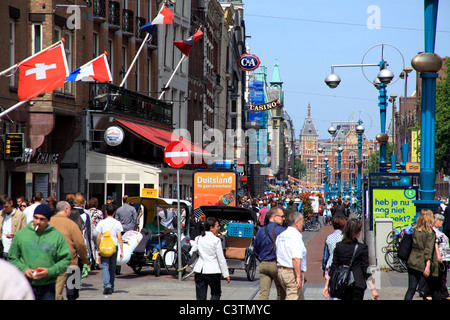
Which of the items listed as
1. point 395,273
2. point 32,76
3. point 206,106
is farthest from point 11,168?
point 206,106

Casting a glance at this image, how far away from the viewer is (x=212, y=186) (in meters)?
26.0

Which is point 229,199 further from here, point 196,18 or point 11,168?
point 196,18

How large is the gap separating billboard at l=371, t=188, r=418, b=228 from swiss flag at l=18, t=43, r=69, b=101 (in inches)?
354

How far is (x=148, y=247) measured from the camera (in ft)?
58.3

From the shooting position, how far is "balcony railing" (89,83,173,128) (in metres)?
27.2

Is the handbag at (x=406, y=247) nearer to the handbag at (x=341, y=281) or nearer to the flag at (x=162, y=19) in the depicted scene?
the handbag at (x=341, y=281)

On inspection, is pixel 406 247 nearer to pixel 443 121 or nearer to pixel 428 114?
pixel 428 114

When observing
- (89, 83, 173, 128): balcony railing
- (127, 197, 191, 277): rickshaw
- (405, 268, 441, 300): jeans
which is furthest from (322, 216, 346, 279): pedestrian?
(89, 83, 173, 128): balcony railing

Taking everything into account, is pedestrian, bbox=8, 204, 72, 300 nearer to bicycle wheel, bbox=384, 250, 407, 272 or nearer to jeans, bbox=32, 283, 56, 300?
jeans, bbox=32, 283, 56, 300

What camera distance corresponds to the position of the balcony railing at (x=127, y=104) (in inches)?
1069

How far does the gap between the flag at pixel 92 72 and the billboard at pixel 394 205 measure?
844 cm

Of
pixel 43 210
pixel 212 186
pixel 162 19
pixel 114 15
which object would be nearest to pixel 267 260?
pixel 43 210

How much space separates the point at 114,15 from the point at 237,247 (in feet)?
46.1

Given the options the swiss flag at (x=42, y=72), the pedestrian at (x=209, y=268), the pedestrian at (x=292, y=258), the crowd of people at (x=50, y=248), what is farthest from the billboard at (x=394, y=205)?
the pedestrian at (x=292, y=258)
